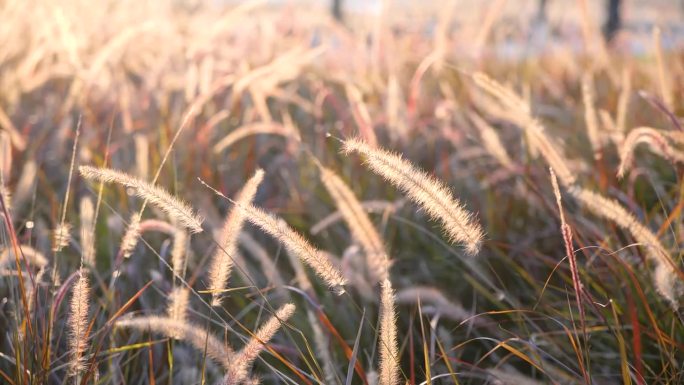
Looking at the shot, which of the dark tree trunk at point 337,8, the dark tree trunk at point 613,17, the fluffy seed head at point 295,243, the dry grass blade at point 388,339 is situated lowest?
the dark tree trunk at point 337,8

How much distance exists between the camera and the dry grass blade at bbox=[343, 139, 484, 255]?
0.89 metres

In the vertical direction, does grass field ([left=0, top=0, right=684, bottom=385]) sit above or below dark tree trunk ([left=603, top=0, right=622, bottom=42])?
above

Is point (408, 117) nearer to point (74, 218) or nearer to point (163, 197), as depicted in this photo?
point (74, 218)

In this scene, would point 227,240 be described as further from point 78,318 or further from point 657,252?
point 657,252

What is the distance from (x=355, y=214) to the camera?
3.96 ft

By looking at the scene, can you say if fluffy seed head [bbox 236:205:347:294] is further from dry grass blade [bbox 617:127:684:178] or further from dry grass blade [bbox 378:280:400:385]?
dry grass blade [bbox 617:127:684:178]

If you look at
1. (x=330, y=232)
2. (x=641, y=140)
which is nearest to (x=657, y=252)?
(x=641, y=140)

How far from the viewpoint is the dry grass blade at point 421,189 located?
888mm

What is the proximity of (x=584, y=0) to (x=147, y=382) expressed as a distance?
1.49m

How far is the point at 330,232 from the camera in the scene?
1.90 m

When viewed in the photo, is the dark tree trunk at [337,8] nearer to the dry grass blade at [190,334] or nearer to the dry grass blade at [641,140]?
the dry grass blade at [641,140]

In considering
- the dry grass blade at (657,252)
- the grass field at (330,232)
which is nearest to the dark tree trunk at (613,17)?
the grass field at (330,232)

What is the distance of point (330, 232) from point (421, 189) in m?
1.00

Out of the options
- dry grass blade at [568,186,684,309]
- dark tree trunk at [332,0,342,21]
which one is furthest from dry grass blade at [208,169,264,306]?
dark tree trunk at [332,0,342,21]
